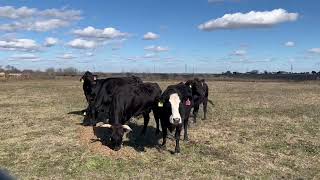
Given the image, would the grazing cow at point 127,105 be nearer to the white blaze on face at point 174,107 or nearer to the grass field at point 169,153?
the grass field at point 169,153

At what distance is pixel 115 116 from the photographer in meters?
12.9

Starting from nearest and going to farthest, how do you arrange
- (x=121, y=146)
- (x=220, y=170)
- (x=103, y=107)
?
A: (x=220, y=170) → (x=121, y=146) → (x=103, y=107)

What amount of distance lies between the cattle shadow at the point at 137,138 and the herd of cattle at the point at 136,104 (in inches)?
10.3

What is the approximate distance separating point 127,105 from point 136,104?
508 mm

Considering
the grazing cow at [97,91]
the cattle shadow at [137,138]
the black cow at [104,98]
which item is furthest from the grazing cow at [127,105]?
the grazing cow at [97,91]

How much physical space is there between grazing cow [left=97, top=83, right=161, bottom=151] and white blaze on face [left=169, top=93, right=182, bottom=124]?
78 cm

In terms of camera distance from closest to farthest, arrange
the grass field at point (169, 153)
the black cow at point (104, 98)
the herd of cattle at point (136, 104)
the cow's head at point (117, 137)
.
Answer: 1. the grass field at point (169, 153)
2. the cow's head at point (117, 137)
3. the herd of cattle at point (136, 104)
4. the black cow at point (104, 98)

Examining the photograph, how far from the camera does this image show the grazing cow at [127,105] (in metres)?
12.5

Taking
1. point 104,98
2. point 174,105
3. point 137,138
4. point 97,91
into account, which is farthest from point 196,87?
point 174,105

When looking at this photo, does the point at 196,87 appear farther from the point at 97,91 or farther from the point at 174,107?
the point at 174,107

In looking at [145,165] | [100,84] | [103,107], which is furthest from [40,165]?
[100,84]

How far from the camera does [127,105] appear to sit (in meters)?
13.7

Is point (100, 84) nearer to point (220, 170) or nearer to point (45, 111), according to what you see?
point (45, 111)

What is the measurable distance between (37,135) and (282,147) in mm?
7541
